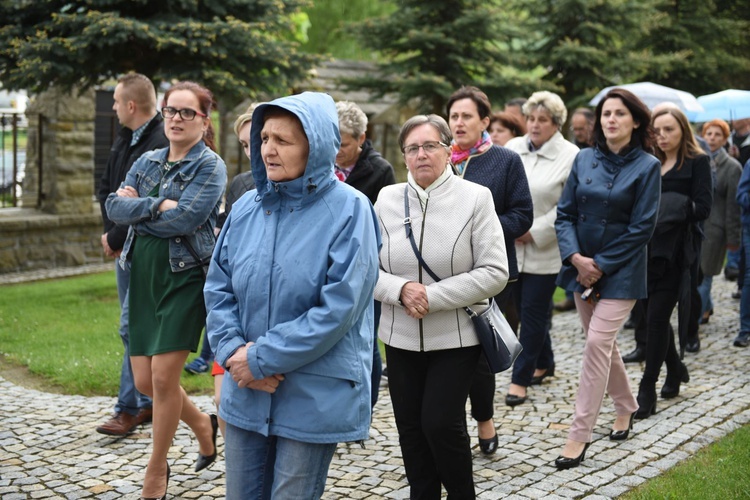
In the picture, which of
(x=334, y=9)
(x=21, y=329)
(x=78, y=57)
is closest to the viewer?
(x=21, y=329)

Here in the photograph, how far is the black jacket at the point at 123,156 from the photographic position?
→ 5.87 metres

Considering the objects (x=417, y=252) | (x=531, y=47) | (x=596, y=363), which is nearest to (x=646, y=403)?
(x=596, y=363)

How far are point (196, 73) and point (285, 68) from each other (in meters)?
1.44

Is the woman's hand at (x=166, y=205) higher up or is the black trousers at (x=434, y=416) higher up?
the woman's hand at (x=166, y=205)

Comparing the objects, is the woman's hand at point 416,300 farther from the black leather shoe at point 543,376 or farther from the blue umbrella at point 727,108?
the blue umbrella at point 727,108

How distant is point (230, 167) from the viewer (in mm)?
15211

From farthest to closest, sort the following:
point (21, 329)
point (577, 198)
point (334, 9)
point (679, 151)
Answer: point (334, 9), point (21, 329), point (679, 151), point (577, 198)

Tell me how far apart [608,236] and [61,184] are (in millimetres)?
9990

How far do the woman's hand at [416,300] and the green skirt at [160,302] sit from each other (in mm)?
1265

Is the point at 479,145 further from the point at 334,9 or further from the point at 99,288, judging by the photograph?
the point at 334,9

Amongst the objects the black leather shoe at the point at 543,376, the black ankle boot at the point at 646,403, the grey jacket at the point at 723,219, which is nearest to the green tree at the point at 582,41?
the grey jacket at the point at 723,219

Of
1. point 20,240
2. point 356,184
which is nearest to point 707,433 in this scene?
point 356,184

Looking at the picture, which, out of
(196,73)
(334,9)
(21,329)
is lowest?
(21,329)

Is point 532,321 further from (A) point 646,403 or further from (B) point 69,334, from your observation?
(B) point 69,334
